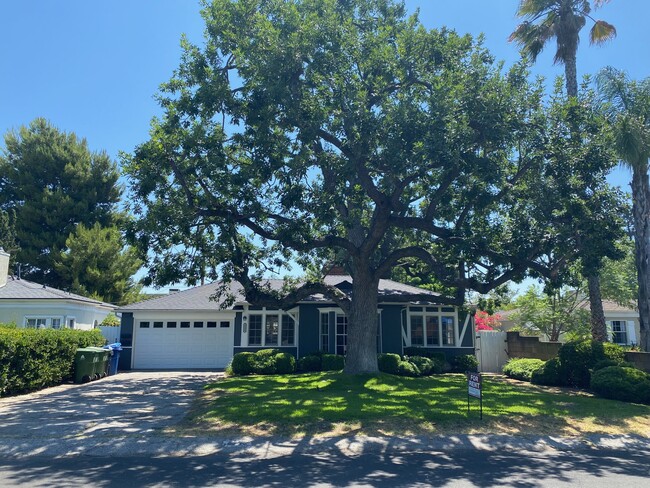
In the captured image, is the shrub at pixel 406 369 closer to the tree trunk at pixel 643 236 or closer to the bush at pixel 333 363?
the bush at pixel 333 363

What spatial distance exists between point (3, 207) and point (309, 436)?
40.9 metres

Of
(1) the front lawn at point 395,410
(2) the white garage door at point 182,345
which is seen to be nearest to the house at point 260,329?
(2) the white garage door at point 182,345

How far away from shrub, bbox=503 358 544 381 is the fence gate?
299cm

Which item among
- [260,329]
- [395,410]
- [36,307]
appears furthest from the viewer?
[36,307]

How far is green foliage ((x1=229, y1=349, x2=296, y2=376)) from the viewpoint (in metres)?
21.7

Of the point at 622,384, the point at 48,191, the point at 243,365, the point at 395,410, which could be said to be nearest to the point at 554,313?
the point at 622,384

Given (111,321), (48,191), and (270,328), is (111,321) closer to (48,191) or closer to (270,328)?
(270,328)

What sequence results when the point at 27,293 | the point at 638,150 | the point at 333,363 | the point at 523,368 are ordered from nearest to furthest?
the point at 638,150 < the point at 523,368 < the point at 333,363 < the point at 27,293

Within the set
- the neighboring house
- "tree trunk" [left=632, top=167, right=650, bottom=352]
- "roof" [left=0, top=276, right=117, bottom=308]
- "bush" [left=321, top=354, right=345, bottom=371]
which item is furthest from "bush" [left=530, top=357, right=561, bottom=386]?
"roof" [left=0, top=276, right=117, bottom=308]

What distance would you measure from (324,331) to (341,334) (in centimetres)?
81

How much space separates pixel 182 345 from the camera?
25.5m

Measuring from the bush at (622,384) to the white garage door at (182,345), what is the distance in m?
16.3

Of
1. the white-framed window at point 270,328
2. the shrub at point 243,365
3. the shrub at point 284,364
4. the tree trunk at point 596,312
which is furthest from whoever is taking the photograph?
the white-framed window at point 270,328

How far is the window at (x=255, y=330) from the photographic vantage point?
80.5ft
